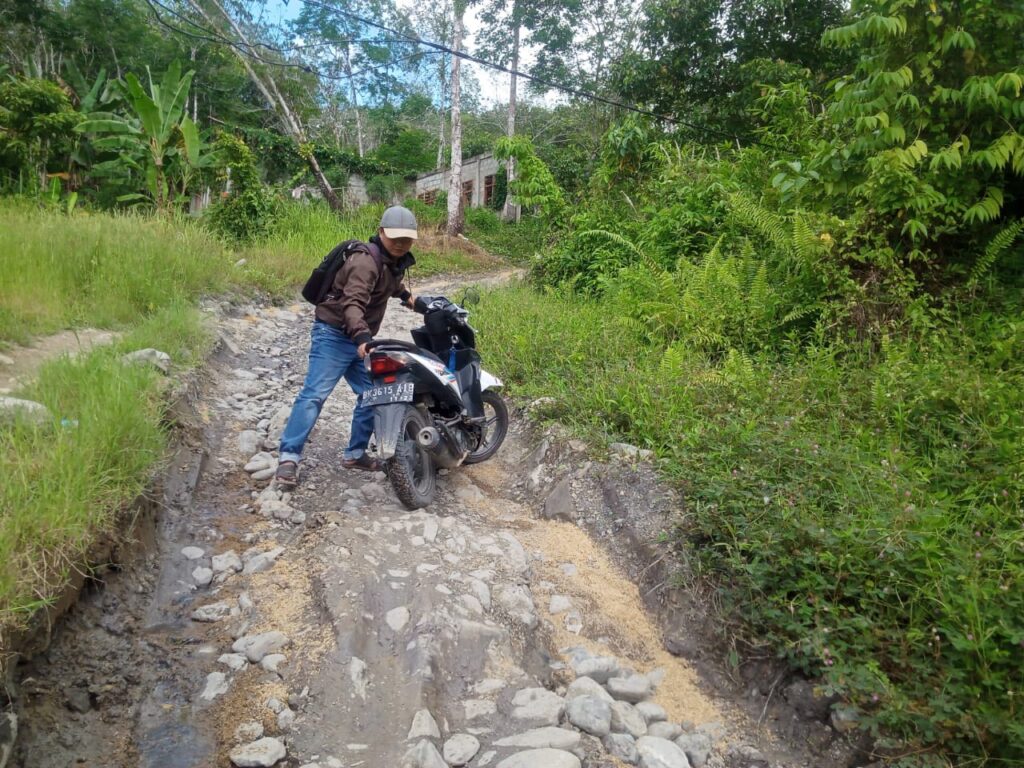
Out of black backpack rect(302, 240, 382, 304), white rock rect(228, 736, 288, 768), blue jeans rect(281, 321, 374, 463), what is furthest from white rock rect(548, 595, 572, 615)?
black backpack rect(302, 240, 382, 304)

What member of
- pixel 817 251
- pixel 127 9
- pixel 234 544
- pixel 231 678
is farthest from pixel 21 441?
pixel 127 9

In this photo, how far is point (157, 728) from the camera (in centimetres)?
222

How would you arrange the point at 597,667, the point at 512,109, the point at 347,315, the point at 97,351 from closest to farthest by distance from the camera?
the point at 597,667 → the point at 347,315 → the point at 97,351 → the point at 512,109

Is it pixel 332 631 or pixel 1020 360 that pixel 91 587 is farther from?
pixel 1020 360

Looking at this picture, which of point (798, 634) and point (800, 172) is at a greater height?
point (800, 172)

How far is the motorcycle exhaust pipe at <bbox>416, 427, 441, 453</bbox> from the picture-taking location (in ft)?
12.2

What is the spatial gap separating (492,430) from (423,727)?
2.72 meters

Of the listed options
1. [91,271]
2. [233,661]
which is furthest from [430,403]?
[91,271]

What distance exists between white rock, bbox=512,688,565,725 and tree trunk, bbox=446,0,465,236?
14964 millimetres

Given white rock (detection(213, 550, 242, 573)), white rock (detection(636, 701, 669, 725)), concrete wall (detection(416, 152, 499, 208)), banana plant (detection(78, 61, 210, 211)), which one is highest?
concrete wall (detection(416, 152, 499, 208))

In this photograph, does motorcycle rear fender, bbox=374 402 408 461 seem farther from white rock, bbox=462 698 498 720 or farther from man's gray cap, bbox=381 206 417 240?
white rock, bbox=462 698 498 720

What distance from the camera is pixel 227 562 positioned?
126 inches

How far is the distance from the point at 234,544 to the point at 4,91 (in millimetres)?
11681

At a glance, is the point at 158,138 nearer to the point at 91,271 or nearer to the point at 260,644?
the point at 91,271
